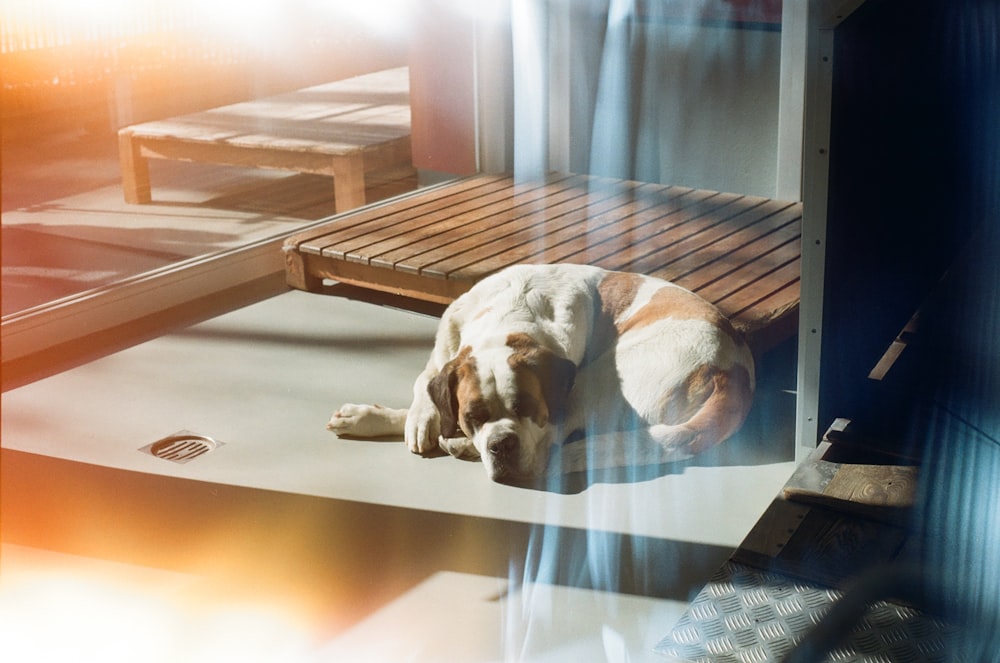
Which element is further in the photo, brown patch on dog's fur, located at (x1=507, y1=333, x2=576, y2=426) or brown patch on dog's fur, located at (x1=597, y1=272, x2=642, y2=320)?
brown patch on dog's fur, located at (x1=597, y1=272, x2=642, y2=320)

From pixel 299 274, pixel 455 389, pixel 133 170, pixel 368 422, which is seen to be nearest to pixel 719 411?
pixel 455 389

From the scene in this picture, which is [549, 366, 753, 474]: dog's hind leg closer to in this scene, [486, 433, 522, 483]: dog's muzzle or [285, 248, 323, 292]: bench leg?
[486, 433, 522, 483]: dog's muzzle

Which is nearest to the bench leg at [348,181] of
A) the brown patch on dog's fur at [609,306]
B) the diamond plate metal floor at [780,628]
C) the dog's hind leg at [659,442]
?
the brown patch on dog's fur at [609,306]

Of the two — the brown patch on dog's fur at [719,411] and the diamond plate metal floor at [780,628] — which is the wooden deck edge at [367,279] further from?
the diamond plate metal floor at [780,628]

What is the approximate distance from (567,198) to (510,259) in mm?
847

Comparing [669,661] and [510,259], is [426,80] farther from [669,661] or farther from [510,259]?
[669,661]

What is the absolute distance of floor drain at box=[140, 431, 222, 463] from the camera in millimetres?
2902

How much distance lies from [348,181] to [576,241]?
1.14 meters

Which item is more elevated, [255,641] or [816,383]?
[816,383]

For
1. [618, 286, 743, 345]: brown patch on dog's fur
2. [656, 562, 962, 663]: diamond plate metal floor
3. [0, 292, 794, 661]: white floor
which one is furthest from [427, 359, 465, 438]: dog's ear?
[656, 562, 962, 663]: diamond plate metal floor

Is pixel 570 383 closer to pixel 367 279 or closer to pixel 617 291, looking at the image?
pixel 617 291

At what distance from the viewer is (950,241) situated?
11.0ft

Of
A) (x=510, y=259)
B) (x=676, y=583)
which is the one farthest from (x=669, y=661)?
(x=510, y=259)

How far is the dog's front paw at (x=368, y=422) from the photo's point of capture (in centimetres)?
298
